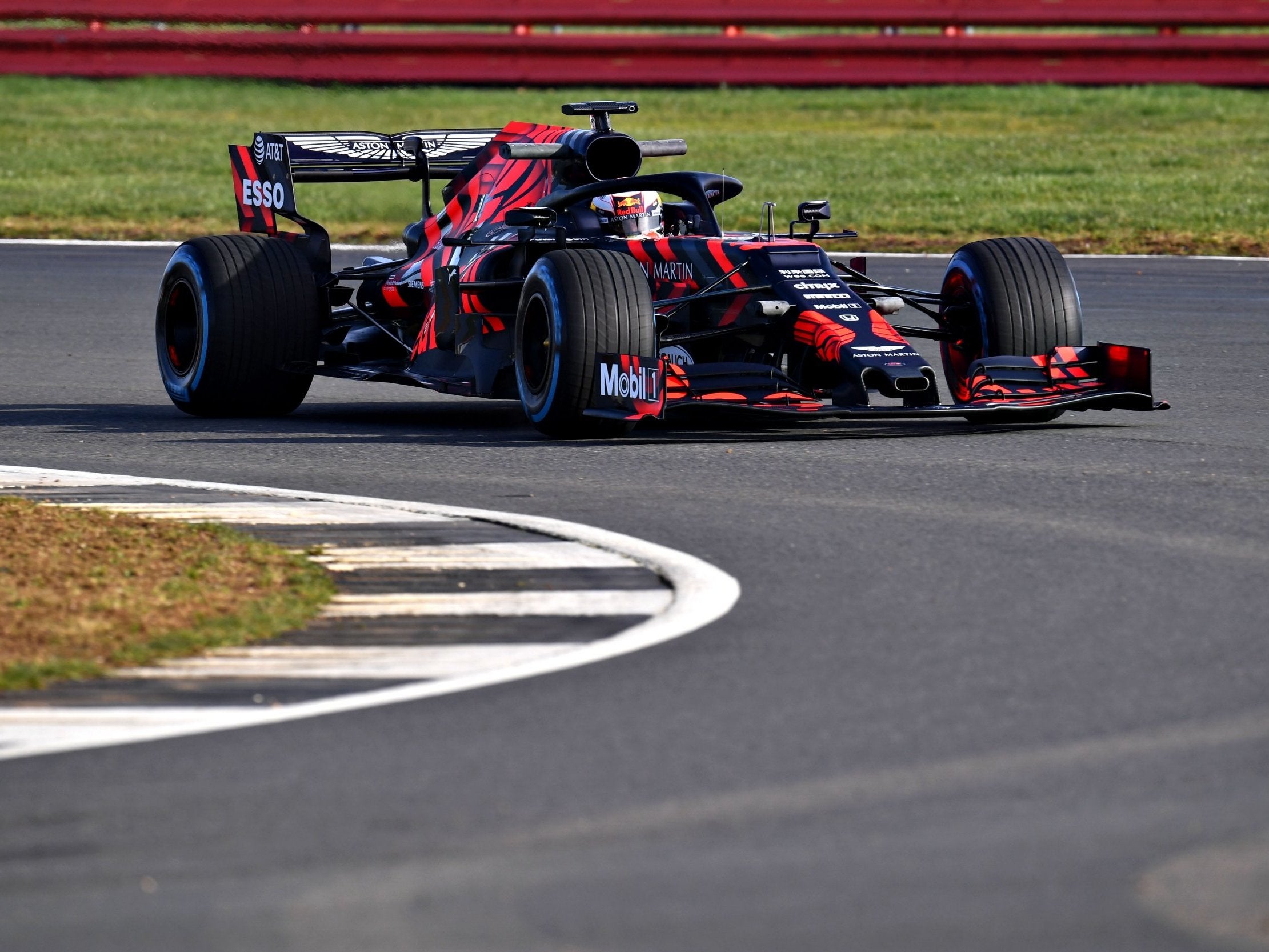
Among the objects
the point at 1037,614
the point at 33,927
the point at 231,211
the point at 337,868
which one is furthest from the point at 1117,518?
the point at 231,211

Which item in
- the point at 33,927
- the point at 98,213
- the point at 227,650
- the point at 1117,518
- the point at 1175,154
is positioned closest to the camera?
the point at 33,927

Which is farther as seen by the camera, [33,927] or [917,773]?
[917,773]

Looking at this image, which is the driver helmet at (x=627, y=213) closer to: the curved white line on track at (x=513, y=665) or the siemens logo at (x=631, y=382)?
the siemens logo at (x=631, y=382)

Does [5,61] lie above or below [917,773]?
above

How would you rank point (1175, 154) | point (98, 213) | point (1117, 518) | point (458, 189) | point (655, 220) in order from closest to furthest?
1. point (1117, 518)
2. point (655, 220)
3. point (458, 189)
4. point (98, 213)
5. point (1175, 154)

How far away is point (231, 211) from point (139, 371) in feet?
27.8

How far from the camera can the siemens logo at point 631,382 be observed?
9172mm

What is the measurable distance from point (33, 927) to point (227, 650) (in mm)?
1986

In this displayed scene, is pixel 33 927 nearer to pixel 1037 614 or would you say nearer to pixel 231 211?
pixel 1037 614

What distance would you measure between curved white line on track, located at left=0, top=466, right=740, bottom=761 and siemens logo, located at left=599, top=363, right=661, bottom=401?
137 cm

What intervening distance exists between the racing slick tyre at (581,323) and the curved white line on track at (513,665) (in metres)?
1.31

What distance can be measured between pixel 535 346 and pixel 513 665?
425 centimetres

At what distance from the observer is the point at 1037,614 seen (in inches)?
241

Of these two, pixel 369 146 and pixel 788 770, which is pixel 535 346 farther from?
pixel 788 770
